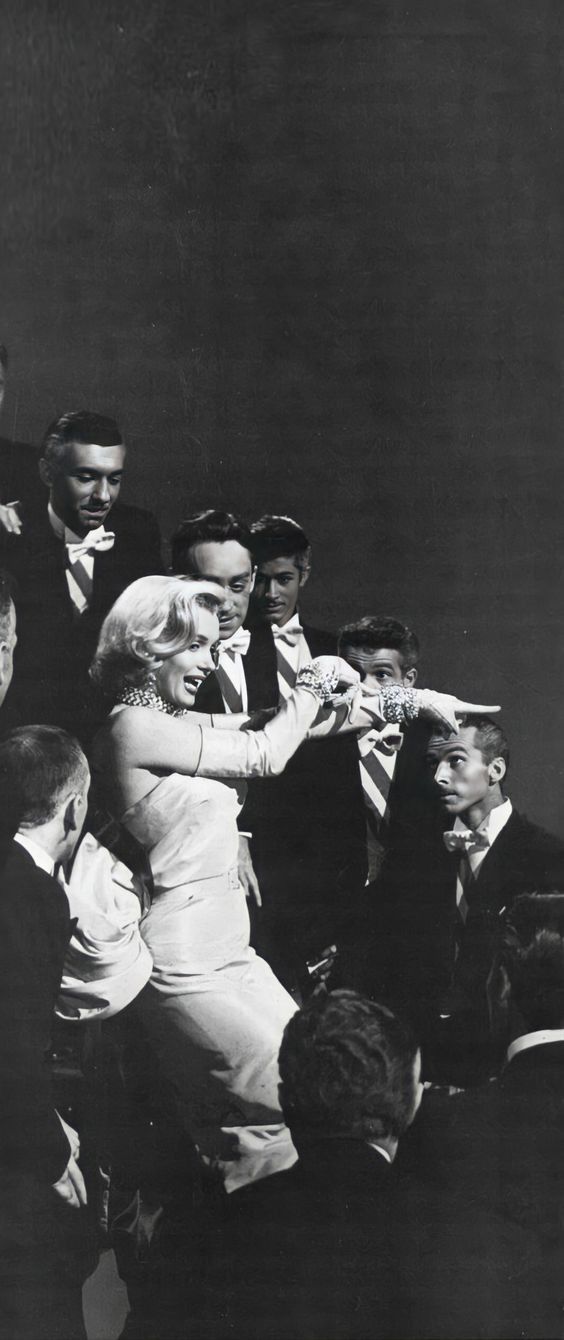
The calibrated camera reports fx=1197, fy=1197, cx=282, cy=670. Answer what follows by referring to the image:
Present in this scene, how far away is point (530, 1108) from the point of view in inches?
183

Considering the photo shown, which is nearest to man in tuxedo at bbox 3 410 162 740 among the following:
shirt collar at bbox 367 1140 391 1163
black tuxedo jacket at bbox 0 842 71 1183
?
black tuxedo jacket at bbox 0 842 71 1183

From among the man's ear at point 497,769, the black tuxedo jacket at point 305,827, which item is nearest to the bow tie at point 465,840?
the man's ear at point 497,769

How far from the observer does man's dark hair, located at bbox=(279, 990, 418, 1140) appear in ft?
14.9

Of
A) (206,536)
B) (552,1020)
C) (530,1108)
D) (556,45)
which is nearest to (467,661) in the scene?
(206,536)

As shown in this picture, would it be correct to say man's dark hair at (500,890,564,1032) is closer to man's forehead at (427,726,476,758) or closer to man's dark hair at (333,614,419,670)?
→ man's forehead at (427,726,476,758)

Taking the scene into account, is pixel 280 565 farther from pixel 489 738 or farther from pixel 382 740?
pixel 489 738

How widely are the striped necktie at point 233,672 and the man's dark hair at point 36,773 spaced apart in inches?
24.0

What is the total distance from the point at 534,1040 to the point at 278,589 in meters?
2.03

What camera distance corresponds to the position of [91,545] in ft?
15.6

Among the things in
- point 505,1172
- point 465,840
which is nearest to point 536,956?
point 465,840

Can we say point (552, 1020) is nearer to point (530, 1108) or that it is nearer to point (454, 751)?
point (530, 1108)

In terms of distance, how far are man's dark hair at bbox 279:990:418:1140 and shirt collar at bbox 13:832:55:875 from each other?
43.3 inches

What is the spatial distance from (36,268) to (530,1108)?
3824 mm

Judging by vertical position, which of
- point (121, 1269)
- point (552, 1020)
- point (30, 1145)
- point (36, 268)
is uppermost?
point (36, 268)
